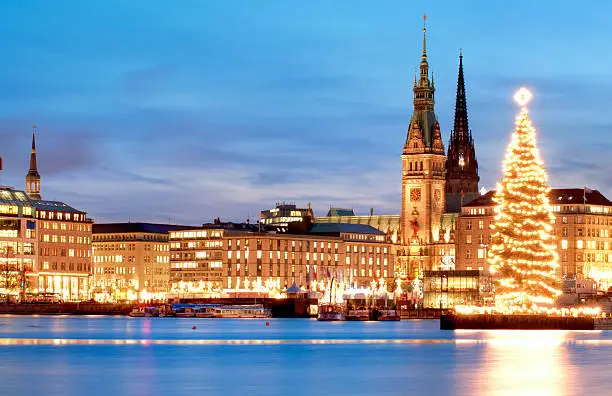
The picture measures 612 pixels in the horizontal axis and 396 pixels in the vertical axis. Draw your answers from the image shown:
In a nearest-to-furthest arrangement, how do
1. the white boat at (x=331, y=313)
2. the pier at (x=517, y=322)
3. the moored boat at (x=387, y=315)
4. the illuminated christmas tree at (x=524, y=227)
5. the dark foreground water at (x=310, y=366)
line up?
the dark foreground water at (x=310, y=366) < the pier at (x=517, y=322) < the illuminated christmas tree at (x=524, y=227) < the white boat at (x=331, y=313) < the moored boat at (x=387, y=315)

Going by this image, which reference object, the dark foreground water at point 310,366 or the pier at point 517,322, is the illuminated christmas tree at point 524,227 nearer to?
the pier at point 517,322

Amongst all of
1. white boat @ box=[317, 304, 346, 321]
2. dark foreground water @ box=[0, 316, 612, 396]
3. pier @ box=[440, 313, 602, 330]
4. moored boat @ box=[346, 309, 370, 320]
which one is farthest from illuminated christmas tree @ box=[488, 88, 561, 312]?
moored boat @ box=[346, 309, 370, 320]

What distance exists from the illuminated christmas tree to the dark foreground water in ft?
14.8

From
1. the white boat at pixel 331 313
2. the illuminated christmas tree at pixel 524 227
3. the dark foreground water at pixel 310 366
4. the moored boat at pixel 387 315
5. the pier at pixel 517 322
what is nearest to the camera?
the dark foreground water at pixel 310 366

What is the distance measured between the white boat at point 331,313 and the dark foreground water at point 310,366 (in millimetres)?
76024

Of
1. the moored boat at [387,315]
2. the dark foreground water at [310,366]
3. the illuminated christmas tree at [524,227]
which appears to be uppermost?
the illuminated christmas tree at [524,227]

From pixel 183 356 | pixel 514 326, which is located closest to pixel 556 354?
pixel 183 356

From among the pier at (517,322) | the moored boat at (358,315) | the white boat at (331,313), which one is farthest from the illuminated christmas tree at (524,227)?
the moored boat at (358,315)

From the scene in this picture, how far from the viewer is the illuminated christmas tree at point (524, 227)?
106 meters

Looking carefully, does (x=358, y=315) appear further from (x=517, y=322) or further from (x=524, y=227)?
(x=517, y=322)

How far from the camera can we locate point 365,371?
65.3 m

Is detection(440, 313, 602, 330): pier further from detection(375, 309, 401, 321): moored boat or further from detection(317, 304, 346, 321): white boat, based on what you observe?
detection(375, 309, 401, 321): moored boat

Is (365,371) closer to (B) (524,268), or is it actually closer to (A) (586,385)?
(A) (586,385)

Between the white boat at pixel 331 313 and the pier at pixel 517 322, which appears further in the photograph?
the white boat at pixel 331 313
